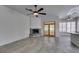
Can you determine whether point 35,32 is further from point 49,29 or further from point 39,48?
point 39,48

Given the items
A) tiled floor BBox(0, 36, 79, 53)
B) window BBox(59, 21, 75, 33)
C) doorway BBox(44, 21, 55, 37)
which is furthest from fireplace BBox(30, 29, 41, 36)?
window BBox(59, 21, 75, 33)

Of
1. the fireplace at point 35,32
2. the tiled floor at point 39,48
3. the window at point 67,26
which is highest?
the window at point 67,26

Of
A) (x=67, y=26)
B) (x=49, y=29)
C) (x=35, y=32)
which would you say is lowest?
(x=35, y=32)

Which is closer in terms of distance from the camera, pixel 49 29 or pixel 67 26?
pixel 49 29

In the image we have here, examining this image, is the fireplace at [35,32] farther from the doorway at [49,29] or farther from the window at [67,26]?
the window at [67,26]

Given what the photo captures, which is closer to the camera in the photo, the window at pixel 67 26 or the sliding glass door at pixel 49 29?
the sliding glass door at pixel 49 29

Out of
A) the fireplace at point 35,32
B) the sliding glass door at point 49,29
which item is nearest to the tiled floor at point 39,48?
the fireplace at point 35,32

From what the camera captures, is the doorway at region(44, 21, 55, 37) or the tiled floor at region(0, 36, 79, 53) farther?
the doorway at region(44, 21, 55, 37)

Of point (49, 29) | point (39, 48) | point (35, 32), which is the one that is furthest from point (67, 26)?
point (39, 48)

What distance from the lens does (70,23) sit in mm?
18625

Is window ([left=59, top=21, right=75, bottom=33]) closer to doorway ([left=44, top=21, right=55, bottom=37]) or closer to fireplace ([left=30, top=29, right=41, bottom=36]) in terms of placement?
doorway ([left=44, top=21, right=55, bottom=37])

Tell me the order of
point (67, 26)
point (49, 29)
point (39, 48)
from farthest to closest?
point (67, 26)
point (49, 29)
point (39, 48)
